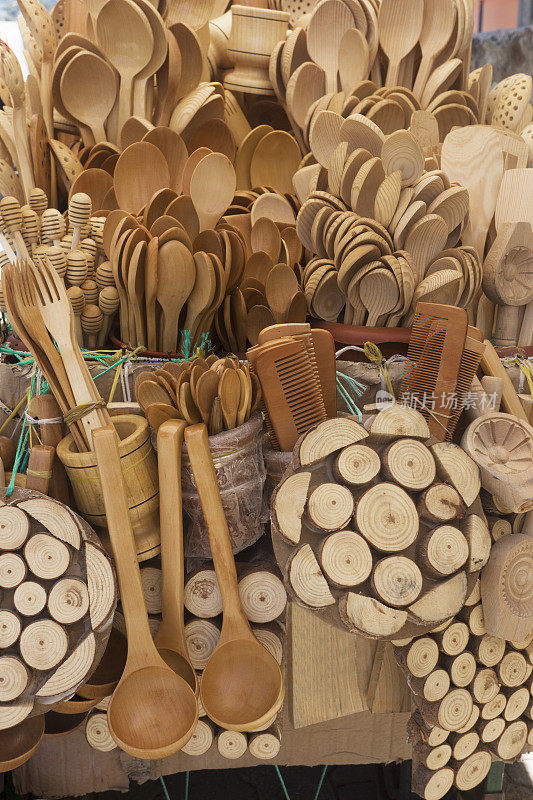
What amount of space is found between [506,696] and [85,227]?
870mm

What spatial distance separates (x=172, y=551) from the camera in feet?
2.27

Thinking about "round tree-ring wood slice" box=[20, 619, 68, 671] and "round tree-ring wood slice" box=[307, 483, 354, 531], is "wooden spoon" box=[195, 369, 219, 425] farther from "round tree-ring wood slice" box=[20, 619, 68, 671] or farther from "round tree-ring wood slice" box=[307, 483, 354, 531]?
"round tree-ring wood slice" box=[20, 619, 68, 671]

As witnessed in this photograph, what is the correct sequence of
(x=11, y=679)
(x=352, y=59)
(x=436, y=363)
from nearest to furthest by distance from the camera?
(x=11, y=679)
(x=436, y=363)
(x=352, y=59)

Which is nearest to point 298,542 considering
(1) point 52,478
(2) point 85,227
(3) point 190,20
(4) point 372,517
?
(4) point 372,517

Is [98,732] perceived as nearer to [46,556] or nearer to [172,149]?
[46,556]

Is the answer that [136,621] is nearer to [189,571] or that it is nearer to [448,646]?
[189,571]

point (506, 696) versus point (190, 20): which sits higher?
point (190, 20)

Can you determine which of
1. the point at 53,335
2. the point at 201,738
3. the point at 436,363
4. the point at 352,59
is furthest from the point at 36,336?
the point at 352,59

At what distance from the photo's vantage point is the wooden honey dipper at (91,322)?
0.83m

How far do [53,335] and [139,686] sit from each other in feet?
1.32

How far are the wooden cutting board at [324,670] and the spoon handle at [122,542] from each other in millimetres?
225

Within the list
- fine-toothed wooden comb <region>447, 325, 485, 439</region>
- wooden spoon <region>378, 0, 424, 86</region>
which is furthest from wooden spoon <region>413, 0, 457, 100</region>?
fine-toothed wooden comb <region>447, 325, 485, 439</region>

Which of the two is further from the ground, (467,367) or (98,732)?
(467,367)

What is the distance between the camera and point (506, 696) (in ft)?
2.67
